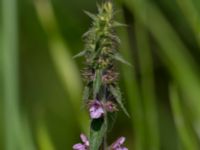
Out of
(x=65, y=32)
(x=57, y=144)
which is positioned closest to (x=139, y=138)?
(x=57, y=144)

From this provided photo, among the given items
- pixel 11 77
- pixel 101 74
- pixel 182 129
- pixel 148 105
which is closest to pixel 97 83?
pixel 101 74

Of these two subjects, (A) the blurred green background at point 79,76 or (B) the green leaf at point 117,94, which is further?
(A) the blurred green background at point 79,76

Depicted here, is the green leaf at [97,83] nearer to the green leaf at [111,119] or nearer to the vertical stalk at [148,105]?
the green leaf at [111,119]

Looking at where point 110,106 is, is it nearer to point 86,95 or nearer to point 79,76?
point 86,95

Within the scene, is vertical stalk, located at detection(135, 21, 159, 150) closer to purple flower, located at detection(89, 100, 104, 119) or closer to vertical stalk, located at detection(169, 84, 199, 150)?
vertical stalk, located at detection(169, 84, 199, 150)

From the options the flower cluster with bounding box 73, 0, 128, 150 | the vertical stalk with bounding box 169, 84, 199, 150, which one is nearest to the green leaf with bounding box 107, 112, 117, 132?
the flower cluster with bounding box 73, 0, 128, 150

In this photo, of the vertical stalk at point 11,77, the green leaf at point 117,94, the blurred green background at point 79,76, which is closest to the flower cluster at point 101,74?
the green leaf at point 117,94

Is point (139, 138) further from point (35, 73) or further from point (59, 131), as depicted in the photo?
point (35, 73)
